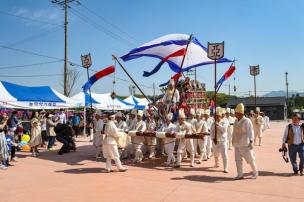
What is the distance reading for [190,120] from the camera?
41.3 ft

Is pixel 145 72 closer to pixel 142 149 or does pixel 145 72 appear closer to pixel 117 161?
pixel 142 149

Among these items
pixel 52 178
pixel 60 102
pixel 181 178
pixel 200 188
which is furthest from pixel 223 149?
pixel 60 102

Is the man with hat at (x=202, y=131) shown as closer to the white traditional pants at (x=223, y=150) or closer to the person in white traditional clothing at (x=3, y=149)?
the white traditional pants at (x=223, y=150)

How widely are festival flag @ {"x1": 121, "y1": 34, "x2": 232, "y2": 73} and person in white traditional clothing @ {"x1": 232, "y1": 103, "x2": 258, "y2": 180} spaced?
19.4 ft

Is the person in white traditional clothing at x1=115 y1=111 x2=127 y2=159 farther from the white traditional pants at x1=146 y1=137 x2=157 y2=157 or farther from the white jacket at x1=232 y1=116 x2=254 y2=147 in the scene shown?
the white jacket at x1=232 y1=116 x2=254 y2=147

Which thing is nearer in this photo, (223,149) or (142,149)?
(223,149)

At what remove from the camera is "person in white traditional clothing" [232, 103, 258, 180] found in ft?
28.6

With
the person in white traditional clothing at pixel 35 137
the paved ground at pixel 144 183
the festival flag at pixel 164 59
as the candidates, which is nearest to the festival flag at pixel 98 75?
the festival flag at pixel 164 59

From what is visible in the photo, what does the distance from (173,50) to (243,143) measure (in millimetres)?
7499

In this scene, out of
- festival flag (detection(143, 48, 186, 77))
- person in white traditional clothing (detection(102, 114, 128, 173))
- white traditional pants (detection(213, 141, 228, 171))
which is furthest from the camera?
festival flag (detection(143, 48, 186, 77))

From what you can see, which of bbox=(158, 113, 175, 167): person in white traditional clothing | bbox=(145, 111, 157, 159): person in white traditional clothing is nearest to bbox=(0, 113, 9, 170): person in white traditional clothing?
bbox=(145, 111, 157, 159): person in white traditional clothing

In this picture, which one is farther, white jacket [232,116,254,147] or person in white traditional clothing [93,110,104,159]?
person in white traditional clothing [93,110,104,159]

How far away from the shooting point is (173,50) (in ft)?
50.2

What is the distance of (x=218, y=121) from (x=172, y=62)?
6.19 metres
